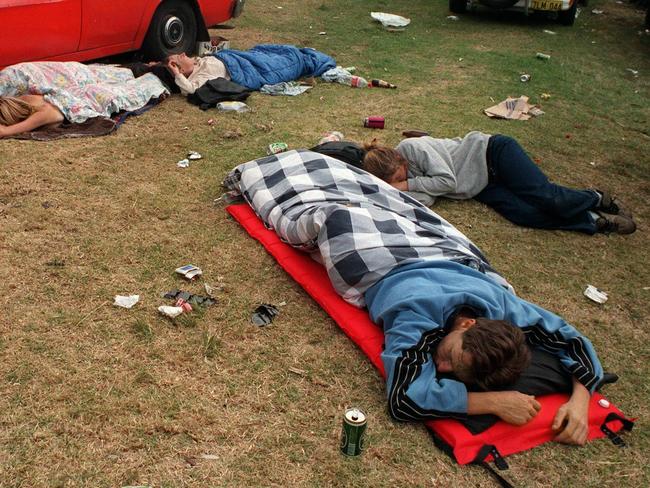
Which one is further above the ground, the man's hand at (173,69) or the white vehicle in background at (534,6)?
the man's hand at (173,69)

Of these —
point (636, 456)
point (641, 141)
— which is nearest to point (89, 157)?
point (636, 456)

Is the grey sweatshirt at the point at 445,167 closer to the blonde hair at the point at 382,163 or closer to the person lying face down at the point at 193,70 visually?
the blonde hair at the point at 382,163

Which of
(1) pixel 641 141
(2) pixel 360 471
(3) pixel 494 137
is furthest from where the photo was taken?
(1) pixel 641 141

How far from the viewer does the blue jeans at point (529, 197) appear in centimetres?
452

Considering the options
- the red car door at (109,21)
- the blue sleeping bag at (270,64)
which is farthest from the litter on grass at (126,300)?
the blue sleeping bag at (270,64)

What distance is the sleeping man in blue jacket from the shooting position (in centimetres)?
264

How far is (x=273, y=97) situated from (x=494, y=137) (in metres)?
2.65

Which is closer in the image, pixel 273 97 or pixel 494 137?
pixel 494 137

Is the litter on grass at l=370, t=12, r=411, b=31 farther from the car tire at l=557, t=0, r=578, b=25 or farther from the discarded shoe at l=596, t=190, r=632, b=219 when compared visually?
the discarded shoe at l=596, t=190, r=632, b=219

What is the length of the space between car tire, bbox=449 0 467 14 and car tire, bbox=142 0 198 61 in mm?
5982

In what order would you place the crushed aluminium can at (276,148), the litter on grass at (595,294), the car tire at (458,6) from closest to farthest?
the litter on grass at (595,294), the crushed aluminium can at (276,148), the car tire at (458,6)

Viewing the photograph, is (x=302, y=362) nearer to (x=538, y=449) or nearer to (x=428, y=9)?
(x=538, y=449)

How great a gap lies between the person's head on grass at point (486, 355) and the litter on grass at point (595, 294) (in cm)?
128

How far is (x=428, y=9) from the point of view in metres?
11.6
